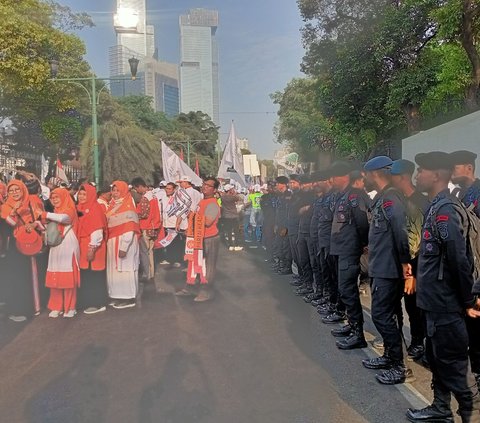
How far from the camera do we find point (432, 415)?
11.4 ft

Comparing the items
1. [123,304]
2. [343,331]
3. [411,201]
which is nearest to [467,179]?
[411,201]

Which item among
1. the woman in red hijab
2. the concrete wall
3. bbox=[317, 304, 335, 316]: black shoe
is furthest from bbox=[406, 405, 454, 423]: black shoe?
the concrete wall

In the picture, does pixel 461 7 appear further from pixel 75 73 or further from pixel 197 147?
pixel 197 147

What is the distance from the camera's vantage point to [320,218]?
6711mm

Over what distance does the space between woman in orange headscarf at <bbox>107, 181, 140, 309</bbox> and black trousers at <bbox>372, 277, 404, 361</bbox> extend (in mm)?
3715

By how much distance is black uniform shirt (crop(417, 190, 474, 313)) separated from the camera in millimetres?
3168

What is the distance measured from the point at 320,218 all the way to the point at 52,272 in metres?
3.53

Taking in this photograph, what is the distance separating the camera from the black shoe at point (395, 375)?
4.18 m

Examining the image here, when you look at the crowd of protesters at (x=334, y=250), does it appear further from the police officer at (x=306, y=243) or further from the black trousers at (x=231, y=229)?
the black trousers at (x=231, y=229)

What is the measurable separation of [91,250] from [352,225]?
11.2 feet

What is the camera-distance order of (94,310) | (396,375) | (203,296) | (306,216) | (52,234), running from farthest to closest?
(306,216) → (203,296) → (94,310) → (52,234) → (396,375)

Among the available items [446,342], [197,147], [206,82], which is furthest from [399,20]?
[197,147]

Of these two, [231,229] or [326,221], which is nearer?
[326,221]

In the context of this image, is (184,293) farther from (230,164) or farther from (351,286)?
(230,164)
